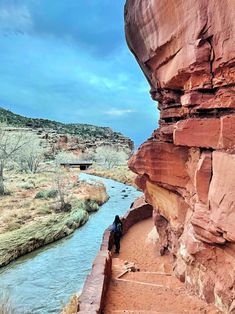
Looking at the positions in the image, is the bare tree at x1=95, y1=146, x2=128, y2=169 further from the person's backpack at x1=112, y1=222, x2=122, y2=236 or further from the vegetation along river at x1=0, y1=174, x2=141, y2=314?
the person's backpack at x1=112, y1=222, x2=122, y2=236

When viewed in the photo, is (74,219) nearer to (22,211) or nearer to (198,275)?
(22,211)

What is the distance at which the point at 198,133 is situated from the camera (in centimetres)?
896

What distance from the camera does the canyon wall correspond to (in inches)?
312

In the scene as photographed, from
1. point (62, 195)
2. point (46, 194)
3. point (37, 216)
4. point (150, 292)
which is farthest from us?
point (46, 194)

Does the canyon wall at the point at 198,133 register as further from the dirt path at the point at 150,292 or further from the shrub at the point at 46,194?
the shrub at the point at 46,194

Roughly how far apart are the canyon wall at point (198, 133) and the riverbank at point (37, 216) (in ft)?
37.6

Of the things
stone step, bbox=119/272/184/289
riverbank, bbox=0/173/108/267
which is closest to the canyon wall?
stone step, bbox=119/272/184/289

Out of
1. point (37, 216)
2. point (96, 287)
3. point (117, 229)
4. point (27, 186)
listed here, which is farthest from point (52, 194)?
point (96, 287)

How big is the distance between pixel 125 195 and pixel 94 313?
→ 32735 millimetres

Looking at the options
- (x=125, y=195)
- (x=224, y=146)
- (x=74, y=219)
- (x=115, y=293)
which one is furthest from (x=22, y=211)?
(x=224, y=146)

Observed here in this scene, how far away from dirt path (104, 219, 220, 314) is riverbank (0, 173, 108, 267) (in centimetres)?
813

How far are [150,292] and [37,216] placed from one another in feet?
63.0

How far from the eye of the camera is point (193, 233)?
978cm

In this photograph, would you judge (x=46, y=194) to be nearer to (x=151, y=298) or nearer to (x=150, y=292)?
(x=150, y=292)
